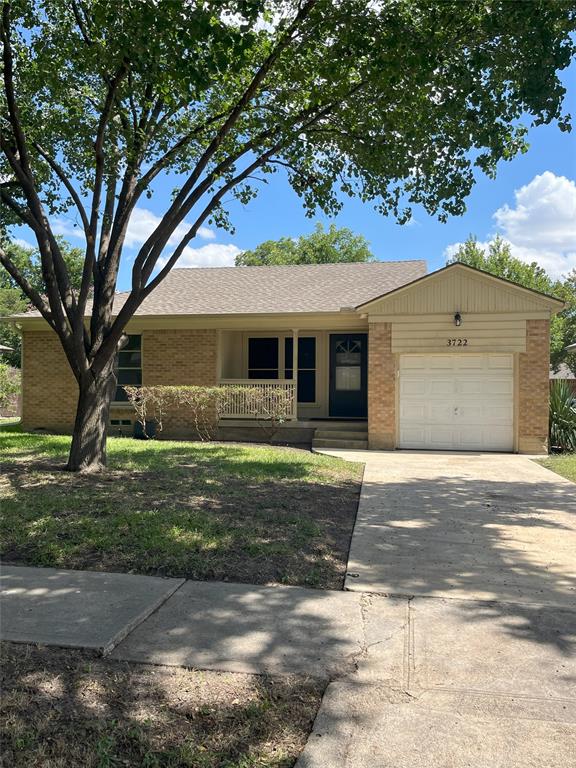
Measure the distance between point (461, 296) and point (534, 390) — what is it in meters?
2.68

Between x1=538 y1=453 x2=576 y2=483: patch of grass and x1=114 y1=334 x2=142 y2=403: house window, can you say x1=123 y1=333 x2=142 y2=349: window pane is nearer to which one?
x1=114 y1=334 x2=142 y2=403: house window

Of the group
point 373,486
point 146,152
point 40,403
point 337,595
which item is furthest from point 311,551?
point 40,403

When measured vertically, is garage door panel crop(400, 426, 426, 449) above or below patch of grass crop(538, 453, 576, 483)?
above

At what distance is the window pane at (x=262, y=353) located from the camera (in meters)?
17.0

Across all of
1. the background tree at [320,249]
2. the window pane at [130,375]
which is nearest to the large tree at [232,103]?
the window pane at [130,375]

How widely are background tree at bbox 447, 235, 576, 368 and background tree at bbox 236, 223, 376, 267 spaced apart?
36.7 feet

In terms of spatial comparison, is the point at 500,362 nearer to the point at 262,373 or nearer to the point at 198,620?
the point at 262,373

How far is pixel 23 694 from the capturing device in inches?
111

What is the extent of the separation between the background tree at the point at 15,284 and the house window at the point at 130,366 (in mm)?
15258

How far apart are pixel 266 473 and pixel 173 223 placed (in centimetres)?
404

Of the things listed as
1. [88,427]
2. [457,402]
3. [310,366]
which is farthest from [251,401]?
[88,427]

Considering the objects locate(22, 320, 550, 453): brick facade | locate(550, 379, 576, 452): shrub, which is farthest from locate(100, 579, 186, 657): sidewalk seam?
locate(550, 379, 576, 452): shrub

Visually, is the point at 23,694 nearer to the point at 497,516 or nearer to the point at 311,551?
the point at 311,551

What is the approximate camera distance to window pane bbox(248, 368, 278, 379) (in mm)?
16969
